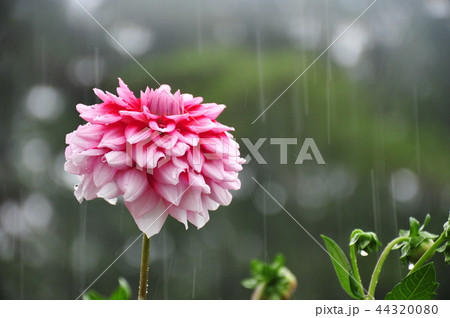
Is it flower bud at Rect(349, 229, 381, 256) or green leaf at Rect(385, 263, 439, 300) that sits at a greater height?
flower bud at Rect(349, 229, 381, 256)

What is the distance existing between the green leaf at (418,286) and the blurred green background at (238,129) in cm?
131

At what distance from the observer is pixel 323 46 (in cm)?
254

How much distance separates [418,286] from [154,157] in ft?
0.63

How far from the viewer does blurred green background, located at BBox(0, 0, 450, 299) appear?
193 centimetres

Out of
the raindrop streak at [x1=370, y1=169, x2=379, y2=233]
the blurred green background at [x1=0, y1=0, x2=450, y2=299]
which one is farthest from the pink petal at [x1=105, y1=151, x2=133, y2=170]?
the raindrop streak at [x1=370, y1=169, x2=379, y2=233]

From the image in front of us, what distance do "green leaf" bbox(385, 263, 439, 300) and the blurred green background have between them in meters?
1.31

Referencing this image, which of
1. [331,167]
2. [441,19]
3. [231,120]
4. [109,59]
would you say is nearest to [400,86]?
[441,19]

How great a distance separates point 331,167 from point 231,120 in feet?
1.46


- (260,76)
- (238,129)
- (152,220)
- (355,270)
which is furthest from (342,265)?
(260,76)

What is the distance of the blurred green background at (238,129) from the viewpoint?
193 centimetres

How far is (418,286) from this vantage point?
355 mm

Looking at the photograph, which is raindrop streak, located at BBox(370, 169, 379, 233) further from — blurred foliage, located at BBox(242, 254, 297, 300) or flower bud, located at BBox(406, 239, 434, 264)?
flower bud, located at BBox(406, 239, 434, 264)

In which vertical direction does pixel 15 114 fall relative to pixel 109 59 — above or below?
below

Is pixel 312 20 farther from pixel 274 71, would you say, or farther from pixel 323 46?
pixel 274 71
